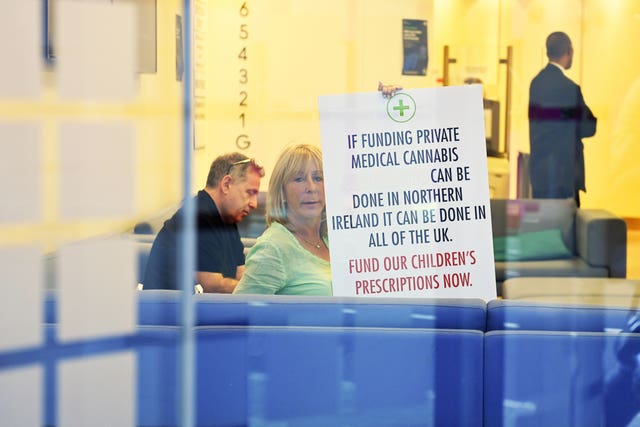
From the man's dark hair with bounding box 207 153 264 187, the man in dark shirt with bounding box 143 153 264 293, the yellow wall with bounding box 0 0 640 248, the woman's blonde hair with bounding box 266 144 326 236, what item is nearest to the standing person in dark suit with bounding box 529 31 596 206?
the yellow wall with bounding box 0 0 640 248

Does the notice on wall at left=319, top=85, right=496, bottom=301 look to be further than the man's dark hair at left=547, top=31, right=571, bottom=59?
No

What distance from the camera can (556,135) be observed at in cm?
680

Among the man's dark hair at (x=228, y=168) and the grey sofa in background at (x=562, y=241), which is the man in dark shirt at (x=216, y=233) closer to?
the man's dark hair at (x=228, y=168)

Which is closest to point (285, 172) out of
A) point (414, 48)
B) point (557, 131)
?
point (557, 131)

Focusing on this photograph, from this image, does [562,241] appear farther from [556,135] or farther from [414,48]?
[414,48]

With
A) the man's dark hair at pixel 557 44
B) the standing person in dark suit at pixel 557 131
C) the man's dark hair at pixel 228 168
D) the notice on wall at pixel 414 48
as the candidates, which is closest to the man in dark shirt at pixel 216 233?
the man's dark hair at pixel 228 168

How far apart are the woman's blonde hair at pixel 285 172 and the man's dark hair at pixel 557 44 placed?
434 cm

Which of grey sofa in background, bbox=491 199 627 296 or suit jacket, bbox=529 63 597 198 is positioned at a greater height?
suit jacket, bbox=529 63 597 198

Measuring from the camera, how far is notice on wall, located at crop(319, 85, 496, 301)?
121 inches

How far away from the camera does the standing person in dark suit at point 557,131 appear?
19.9 ft

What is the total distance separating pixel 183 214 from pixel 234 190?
64 cm

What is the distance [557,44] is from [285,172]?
5.27 m

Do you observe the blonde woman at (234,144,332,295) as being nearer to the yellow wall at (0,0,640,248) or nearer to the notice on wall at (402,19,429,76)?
the yellow wall at (0,0,640,248)

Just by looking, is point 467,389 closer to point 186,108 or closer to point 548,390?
point 548,390
